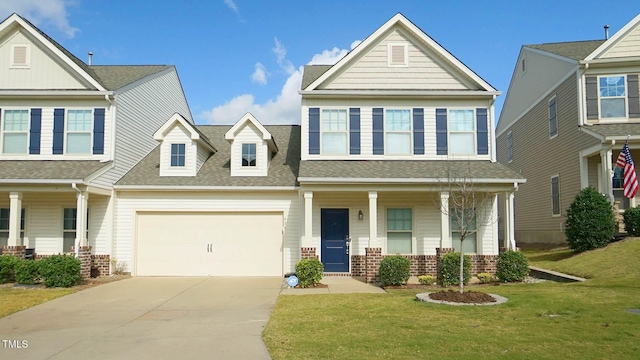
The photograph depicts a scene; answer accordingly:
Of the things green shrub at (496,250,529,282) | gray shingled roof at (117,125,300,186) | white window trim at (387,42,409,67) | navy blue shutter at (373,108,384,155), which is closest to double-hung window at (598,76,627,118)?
white window trim at (387,42,409,67)

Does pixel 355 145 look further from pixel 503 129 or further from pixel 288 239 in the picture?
pixel 503 129

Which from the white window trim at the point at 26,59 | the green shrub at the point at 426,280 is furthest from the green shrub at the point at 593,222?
the white window trim at the point at 26,59

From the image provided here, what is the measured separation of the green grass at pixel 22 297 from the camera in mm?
11727

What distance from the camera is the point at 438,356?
6.97m

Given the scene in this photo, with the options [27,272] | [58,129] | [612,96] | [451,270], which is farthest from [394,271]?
[58,129]

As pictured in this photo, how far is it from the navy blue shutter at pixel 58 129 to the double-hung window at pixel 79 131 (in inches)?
7.8

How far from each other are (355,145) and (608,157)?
30.3 ft

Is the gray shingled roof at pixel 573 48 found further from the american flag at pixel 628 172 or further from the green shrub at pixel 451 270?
the green shrub at pixel 451 270

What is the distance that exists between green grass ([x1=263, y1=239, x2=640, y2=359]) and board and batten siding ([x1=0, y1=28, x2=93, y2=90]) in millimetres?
11726

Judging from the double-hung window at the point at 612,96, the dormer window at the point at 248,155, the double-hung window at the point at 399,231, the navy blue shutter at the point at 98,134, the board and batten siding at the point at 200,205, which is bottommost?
the double-hung window at the point at 399,231

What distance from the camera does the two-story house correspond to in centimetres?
1728

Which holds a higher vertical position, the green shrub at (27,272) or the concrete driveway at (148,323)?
the green shrub at (27,272)

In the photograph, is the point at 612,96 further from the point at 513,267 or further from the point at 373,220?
the point at 373,220

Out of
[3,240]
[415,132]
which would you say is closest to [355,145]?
[415,132]
